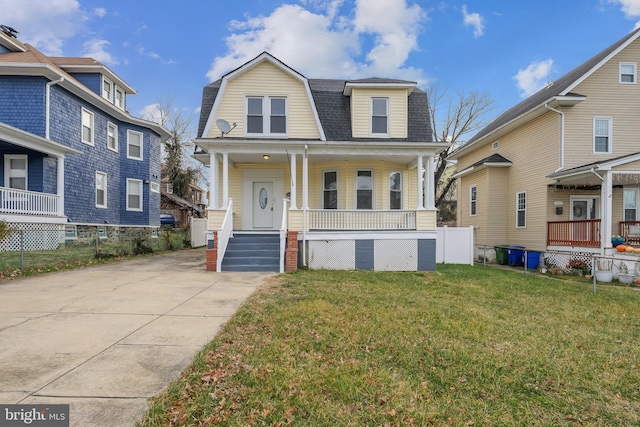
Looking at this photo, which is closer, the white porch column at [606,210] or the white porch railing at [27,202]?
the white porch column at [606,210]

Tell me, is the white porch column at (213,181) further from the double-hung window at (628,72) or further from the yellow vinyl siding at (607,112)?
the double-hung window at (628,72)

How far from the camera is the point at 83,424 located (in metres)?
2.25

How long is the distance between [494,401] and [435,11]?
19.6 m

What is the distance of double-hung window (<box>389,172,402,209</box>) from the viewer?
12602 mm

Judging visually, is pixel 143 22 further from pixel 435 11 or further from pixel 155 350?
pixel 155 350

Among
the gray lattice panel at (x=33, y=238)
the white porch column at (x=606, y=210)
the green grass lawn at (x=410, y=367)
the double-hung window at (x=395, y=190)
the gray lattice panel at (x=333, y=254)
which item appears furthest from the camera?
the double-hung window at (x=395, y=190)

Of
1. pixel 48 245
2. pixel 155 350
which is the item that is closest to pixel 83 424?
pixel 155 350

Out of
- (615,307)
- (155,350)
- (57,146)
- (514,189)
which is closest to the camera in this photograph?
(155,350)

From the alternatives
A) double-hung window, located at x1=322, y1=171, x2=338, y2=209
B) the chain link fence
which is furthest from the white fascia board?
the chain link fence

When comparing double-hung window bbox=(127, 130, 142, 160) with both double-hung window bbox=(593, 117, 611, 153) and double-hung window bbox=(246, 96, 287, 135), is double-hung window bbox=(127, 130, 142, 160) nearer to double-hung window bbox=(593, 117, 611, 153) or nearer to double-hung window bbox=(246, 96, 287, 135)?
double-hung window bbox=(246, 96, 287, 135)

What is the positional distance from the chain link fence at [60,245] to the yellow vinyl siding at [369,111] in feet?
29.9

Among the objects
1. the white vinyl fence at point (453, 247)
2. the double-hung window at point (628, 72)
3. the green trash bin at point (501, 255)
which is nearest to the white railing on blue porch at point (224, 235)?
the white vinyl fence at point (453, 247)

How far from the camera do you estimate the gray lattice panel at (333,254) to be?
1052 cm

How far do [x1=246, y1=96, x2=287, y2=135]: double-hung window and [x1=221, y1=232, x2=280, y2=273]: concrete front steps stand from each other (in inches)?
140
